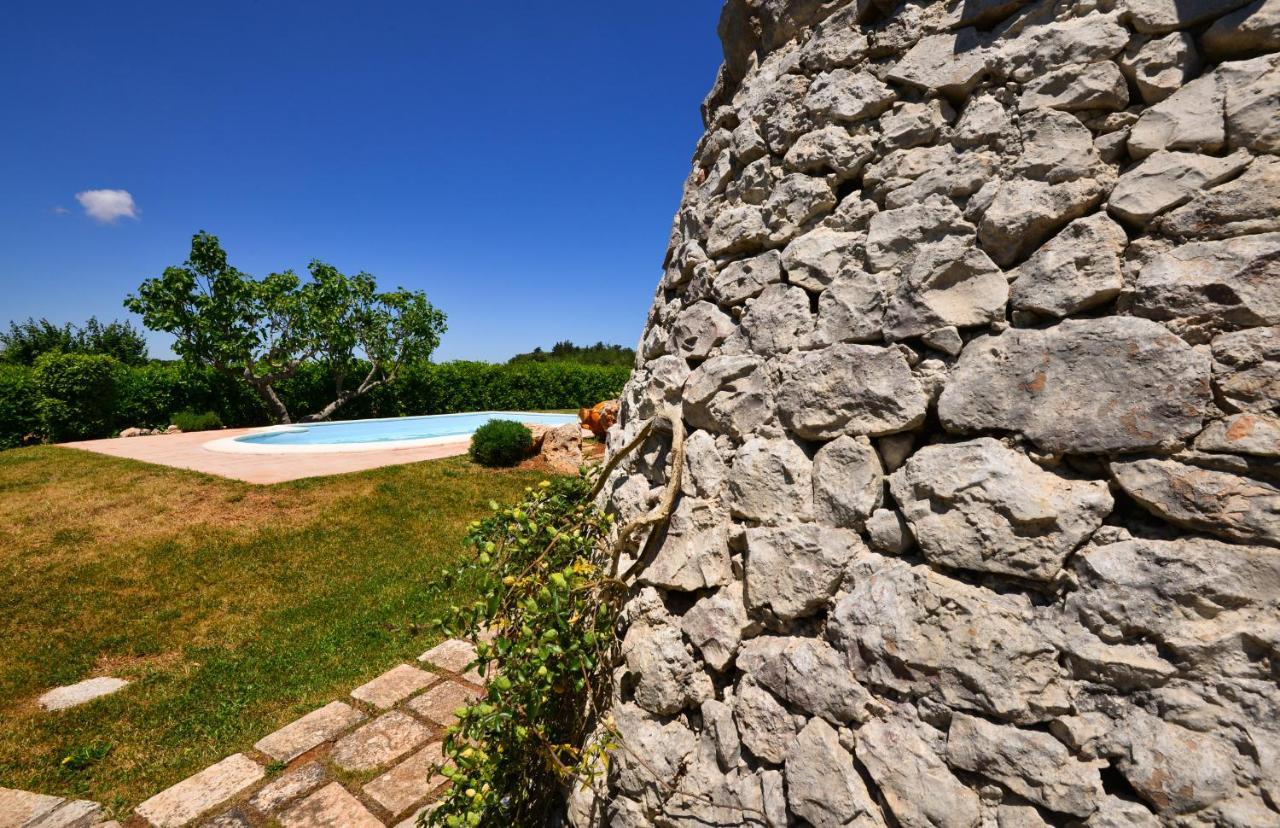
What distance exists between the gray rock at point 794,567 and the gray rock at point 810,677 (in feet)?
0.32

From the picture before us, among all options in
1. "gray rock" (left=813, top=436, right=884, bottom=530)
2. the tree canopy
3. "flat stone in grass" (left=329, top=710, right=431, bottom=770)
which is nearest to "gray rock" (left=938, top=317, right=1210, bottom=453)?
"gray rock" (left=813, top=436, right=884, bottom=530)

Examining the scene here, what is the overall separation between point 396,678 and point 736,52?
4680mm

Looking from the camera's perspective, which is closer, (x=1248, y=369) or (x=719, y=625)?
(x=1248, y=369)

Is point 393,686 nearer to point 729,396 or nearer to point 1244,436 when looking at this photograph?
point 729,396

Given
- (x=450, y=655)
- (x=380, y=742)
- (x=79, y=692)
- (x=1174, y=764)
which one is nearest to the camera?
(x=1174, y=764)

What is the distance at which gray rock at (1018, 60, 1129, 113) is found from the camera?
146 cm

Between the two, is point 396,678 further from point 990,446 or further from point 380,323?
point 380,323

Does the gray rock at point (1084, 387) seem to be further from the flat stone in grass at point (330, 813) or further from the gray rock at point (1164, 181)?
the flat stone in grass at point (330, 813)

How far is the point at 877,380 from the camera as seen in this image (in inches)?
67.1

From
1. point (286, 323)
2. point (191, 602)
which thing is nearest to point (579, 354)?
point (286, 323)

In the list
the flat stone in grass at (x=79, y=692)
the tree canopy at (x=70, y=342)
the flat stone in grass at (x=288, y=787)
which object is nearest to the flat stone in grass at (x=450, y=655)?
the flat stone in grass at (x=288, y=787)

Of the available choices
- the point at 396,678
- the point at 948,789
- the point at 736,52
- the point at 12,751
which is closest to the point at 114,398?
the point at 12,751

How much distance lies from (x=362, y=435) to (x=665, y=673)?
52.8 feet

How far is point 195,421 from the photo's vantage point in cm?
1519
